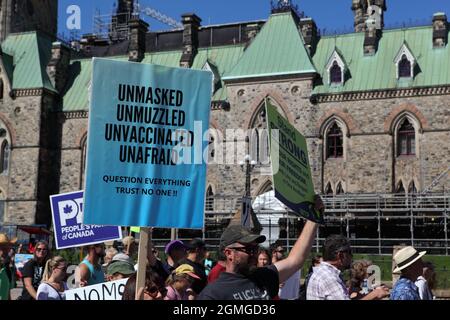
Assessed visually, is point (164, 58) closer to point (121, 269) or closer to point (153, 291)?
point (121, 269)

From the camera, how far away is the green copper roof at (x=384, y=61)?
32.9m

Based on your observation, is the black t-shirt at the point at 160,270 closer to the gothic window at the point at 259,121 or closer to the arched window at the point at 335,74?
the gothic window at the point at 259,121

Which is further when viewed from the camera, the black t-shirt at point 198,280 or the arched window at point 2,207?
the arched window at point 2,207

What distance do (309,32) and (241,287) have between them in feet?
110

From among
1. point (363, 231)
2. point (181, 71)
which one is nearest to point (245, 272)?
point (181, 71)

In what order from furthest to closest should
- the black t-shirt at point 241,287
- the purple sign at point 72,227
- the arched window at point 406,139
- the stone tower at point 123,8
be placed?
1. the stone tower at point 123,8
2. the arched window at point 406,139
3. the purple sign at point 72,227
4. the black t-shirt at point 241,287

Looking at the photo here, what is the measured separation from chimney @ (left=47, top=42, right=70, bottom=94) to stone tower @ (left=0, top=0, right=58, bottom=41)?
14.1 ft

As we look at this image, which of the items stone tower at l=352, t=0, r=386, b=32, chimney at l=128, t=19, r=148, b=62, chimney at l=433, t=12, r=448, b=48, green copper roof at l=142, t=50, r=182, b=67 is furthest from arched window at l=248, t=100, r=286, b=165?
stone tower at l=352, t=0, r=386, b=32

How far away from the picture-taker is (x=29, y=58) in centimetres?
4078

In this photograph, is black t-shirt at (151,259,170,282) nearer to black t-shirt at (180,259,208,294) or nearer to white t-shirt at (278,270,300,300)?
black t-shirt at (180,259,208,294)

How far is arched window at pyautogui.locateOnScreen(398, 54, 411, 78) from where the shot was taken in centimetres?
3322

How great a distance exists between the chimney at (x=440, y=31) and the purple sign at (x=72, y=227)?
93.4ft

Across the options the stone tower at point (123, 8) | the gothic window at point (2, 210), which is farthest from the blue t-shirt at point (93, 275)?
the stone tower at point (123, 8)
